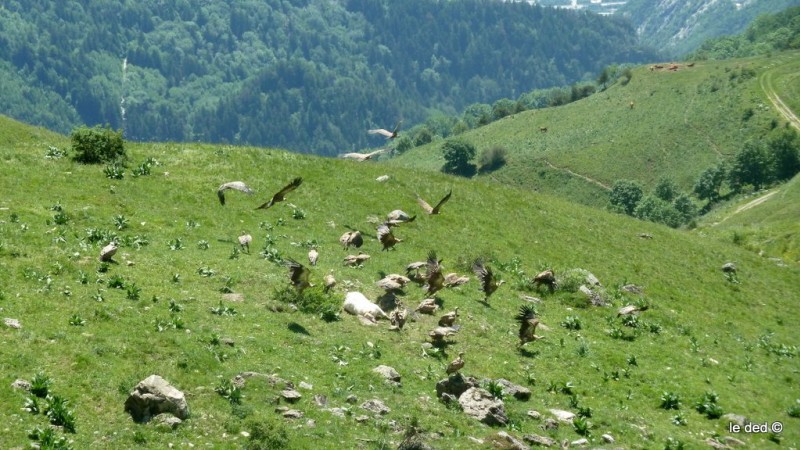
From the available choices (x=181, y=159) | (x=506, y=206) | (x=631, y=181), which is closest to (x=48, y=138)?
(x=181, y=159)

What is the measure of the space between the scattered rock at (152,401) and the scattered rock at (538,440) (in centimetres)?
938

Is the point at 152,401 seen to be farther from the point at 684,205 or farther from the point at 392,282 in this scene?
the point at 684,205

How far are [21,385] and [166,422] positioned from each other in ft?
10.9

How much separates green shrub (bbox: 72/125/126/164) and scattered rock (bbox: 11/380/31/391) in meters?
24.7

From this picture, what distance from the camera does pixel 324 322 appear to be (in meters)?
28.6

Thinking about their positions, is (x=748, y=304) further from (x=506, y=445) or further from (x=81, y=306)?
(x=81, y=306)

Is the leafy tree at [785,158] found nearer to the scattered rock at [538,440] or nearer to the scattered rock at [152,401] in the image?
the scattered rock at [538,440]

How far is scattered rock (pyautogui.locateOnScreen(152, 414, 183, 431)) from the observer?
766 inches

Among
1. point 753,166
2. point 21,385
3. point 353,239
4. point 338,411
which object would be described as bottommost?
point 753,166

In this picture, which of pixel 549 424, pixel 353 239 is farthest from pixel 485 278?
pixel 549 424

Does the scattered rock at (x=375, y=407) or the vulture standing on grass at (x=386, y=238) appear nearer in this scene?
the scattered rock at (x=375, y=407)

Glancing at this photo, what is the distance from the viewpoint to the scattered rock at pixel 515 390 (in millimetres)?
26609

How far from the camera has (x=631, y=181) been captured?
601ft

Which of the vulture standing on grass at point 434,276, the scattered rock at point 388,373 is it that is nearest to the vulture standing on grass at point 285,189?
the vulture standing on grass at point 434,276
